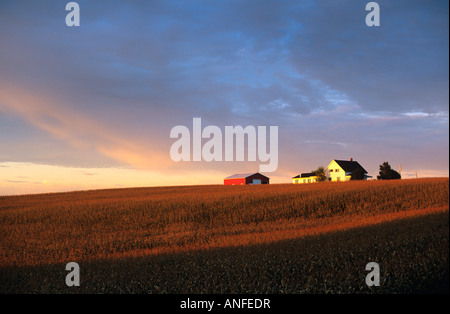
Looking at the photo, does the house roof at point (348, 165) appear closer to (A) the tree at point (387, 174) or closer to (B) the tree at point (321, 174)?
(B) the tree at point (321, 174)

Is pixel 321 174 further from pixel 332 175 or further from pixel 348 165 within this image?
pixel 348 165

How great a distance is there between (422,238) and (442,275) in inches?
177

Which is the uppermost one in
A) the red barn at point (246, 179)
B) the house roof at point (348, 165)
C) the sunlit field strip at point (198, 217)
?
the house roof at point (348, 165)

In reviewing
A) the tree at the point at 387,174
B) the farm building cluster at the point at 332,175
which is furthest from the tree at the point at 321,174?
the tree at the point at 387,174

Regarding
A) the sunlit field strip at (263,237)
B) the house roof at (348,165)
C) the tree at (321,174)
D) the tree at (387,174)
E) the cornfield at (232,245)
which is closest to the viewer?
the cornfield at (232,245)

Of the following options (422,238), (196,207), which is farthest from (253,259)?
(196,207)

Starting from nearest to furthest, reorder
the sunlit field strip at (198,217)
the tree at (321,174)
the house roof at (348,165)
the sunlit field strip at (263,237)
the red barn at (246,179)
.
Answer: the sunlit field strip at (263,237)
the sunlit field strip at (198,217)
the red barn at (246,179)
the house roof at (348,165)
the tree at (321,174)

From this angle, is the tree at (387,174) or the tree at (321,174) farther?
the tree at (321,174)

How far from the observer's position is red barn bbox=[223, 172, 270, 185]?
8749 cm

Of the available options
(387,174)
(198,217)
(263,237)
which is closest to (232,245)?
(263,237)

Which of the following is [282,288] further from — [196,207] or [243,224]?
[196,207]

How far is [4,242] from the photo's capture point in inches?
1059

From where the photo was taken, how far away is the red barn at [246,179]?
8749 centimetres

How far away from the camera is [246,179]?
87.2m
